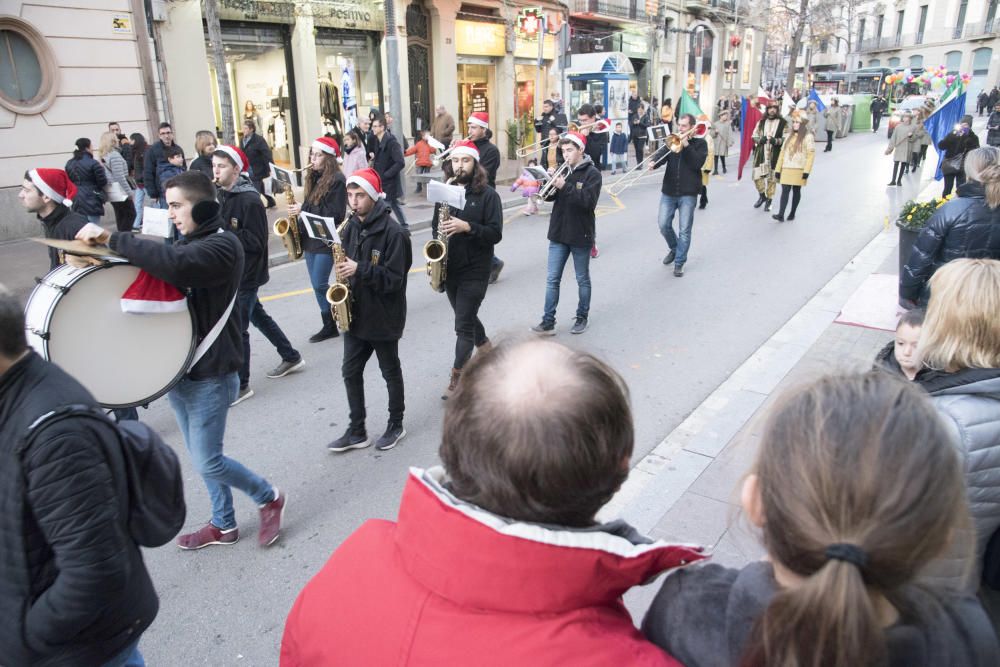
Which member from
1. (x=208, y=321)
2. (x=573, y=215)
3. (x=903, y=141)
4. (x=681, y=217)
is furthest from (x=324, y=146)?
(x=903, y=141)

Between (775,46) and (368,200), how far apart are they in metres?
70.6

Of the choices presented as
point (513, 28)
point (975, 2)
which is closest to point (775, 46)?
point (975, 2)

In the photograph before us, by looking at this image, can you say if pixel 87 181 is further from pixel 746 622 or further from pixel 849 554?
pixel 849 554

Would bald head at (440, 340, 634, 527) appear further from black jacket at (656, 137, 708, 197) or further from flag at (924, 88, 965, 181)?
flag at (924, 88, 965, 181)

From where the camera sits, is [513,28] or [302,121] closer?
[302,121]

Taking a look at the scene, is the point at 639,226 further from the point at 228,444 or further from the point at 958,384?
the point at 958,384

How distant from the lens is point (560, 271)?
6832 millimetres

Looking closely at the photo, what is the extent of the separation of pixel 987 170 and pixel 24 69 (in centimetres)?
1351

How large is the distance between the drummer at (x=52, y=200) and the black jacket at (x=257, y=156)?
27.5ft

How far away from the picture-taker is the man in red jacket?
110cm

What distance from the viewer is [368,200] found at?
4562 millimetres

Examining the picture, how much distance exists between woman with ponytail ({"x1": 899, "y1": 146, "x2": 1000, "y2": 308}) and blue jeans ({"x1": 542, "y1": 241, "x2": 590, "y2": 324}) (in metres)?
2.85

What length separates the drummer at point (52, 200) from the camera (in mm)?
4312

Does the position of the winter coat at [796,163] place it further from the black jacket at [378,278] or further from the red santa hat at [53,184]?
the red santa hat at [53,184]
